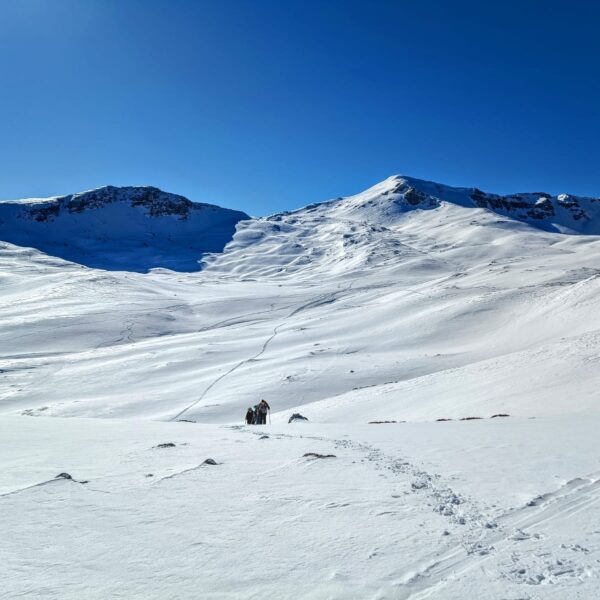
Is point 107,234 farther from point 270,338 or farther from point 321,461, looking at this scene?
point 321,461

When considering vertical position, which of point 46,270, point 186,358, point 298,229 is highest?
point 298,229

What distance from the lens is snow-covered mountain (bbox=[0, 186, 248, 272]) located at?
154 meters

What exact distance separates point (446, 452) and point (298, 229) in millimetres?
182884

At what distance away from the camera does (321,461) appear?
9953 millimetres

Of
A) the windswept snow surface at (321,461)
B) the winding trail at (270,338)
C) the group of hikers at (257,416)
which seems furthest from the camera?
the winding trail at (270,338)

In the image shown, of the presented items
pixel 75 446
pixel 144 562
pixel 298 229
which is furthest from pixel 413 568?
pixel 298 229

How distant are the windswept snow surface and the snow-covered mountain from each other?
99530 millimetres

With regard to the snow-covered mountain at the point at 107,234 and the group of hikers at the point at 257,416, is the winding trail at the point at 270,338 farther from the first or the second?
the snow-covered mountain at the point at 107,234

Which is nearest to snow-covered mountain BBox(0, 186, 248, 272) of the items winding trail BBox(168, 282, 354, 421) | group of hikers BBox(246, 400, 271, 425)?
winding trail BBox(168, 282, 354, 421)

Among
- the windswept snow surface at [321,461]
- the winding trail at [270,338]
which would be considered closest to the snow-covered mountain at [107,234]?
the winding trail at [270,338]

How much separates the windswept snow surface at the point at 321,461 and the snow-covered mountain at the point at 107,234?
99530 mm

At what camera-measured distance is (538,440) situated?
11.7 metres

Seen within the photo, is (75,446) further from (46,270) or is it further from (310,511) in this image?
(46,270)

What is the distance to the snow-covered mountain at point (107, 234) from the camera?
154 meters
